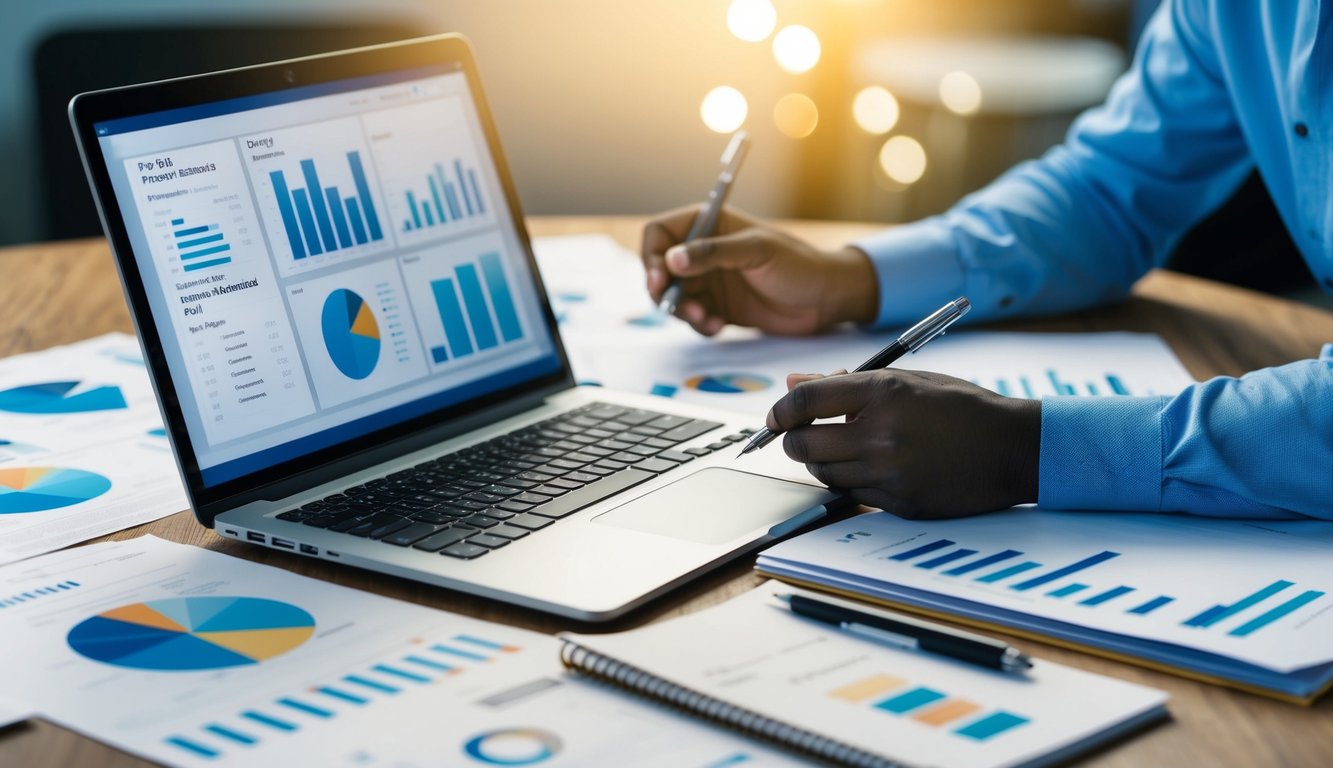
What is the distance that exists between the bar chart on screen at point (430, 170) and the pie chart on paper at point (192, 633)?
14.4 inches

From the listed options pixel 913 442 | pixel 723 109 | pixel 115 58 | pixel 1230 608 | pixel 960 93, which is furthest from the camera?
pixel 723 109

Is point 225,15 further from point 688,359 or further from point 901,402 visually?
point 901,402

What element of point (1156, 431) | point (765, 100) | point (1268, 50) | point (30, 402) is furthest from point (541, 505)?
point (765, 100)

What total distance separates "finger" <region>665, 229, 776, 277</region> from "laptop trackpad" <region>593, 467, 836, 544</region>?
40 centimetres

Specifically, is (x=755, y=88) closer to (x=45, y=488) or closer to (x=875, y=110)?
(x=875, y=110)

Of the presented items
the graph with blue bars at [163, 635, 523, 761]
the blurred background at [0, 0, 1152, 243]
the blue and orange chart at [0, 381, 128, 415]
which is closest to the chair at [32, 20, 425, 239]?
the blurred background at [0, 0, 1152, 243]

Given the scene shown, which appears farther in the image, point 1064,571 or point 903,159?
point 903,159

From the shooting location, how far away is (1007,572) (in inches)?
29.1

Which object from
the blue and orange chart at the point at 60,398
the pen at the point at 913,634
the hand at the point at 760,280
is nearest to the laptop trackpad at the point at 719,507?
the pen at the point at 913,634

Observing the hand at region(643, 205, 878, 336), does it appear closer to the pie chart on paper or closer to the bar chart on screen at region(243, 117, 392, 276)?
the bar chart on screen at region(243, 117, 392, 276)

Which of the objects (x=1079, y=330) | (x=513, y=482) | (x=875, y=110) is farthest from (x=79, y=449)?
(x=875, y=110)

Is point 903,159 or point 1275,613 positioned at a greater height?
point 903,159

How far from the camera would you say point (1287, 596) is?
2.33 ft

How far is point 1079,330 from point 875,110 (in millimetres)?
2458
